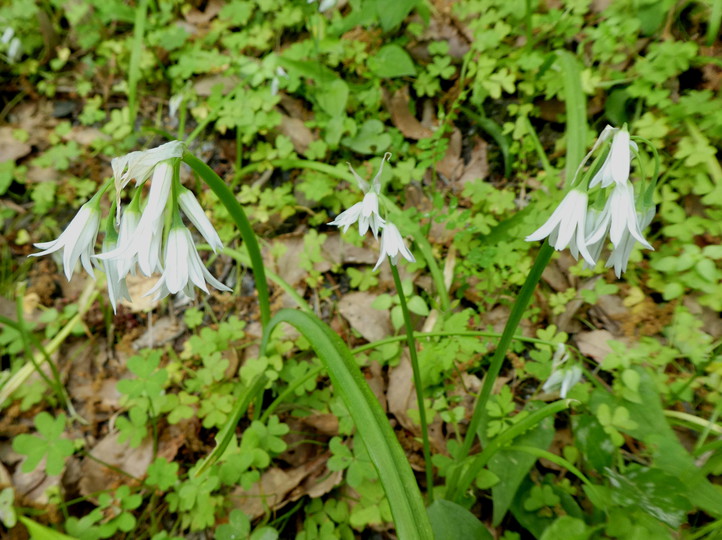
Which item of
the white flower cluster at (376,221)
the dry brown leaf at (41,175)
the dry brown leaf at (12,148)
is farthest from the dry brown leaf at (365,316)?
the dry brown leaf at (12,148)

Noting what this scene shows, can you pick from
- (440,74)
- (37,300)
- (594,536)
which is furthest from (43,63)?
(594,536)

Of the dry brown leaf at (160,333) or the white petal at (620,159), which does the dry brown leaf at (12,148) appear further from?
the white petal at (620,159)

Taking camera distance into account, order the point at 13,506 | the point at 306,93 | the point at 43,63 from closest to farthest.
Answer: the point at 13,506 < the point at 306,93 < the point at 43,63

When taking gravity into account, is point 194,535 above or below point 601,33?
below

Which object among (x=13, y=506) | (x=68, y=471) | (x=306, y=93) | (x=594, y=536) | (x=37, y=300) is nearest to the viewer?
(x=594, y=536)

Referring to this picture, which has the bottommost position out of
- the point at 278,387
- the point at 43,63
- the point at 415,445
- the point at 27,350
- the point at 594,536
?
the point at 594,536

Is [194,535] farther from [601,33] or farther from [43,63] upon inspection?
[43,63]

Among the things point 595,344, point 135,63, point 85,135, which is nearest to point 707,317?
point 595,344

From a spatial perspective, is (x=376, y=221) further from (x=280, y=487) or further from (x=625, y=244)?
(x=280, y=487)

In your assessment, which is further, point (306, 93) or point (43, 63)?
point (43, 63)
